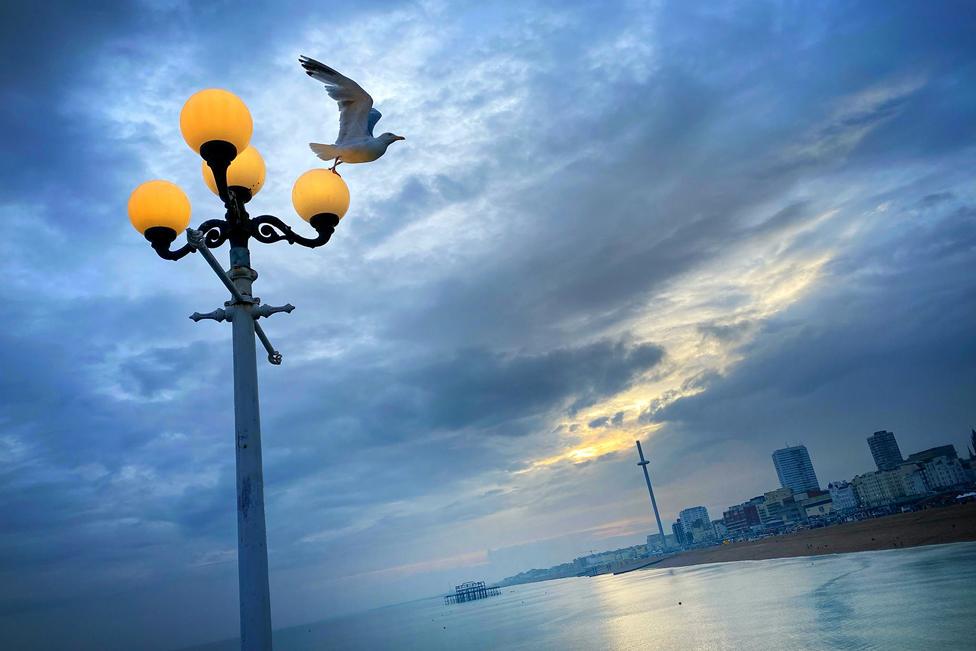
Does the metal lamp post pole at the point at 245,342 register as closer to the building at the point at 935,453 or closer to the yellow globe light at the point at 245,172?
the yellow globe light at the point at 245,172

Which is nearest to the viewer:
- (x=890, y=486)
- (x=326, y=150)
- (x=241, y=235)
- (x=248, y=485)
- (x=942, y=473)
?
(x=248, y=485)

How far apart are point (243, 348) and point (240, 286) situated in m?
0.55

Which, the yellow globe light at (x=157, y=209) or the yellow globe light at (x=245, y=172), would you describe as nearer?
the yellow globe light at (x=157, y=209)

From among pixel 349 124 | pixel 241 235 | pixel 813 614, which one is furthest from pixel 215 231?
pixel 813 614

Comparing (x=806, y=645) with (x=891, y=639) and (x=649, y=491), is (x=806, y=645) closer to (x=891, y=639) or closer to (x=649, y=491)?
(x=891, y=639)

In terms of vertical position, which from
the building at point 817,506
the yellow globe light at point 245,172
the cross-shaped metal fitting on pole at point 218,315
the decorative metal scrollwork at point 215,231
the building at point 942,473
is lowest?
the building at point 817,506

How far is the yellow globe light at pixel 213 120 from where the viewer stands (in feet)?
13.7

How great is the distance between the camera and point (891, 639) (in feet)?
64.6

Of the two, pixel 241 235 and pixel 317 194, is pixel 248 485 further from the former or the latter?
pixel 317 194

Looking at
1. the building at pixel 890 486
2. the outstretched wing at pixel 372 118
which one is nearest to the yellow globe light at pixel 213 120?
the outstretched wing at pixel 372 118

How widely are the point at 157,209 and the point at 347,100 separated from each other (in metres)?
2.00

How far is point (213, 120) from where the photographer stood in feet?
13.8

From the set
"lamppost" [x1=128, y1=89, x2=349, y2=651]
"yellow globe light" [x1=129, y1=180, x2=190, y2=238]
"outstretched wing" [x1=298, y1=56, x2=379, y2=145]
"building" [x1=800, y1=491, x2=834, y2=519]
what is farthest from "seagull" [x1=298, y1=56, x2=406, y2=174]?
"building" [x1=800, y1=491, x2=834, y2=519]

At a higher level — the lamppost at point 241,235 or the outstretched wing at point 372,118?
the outstretched wing at point 372,118
